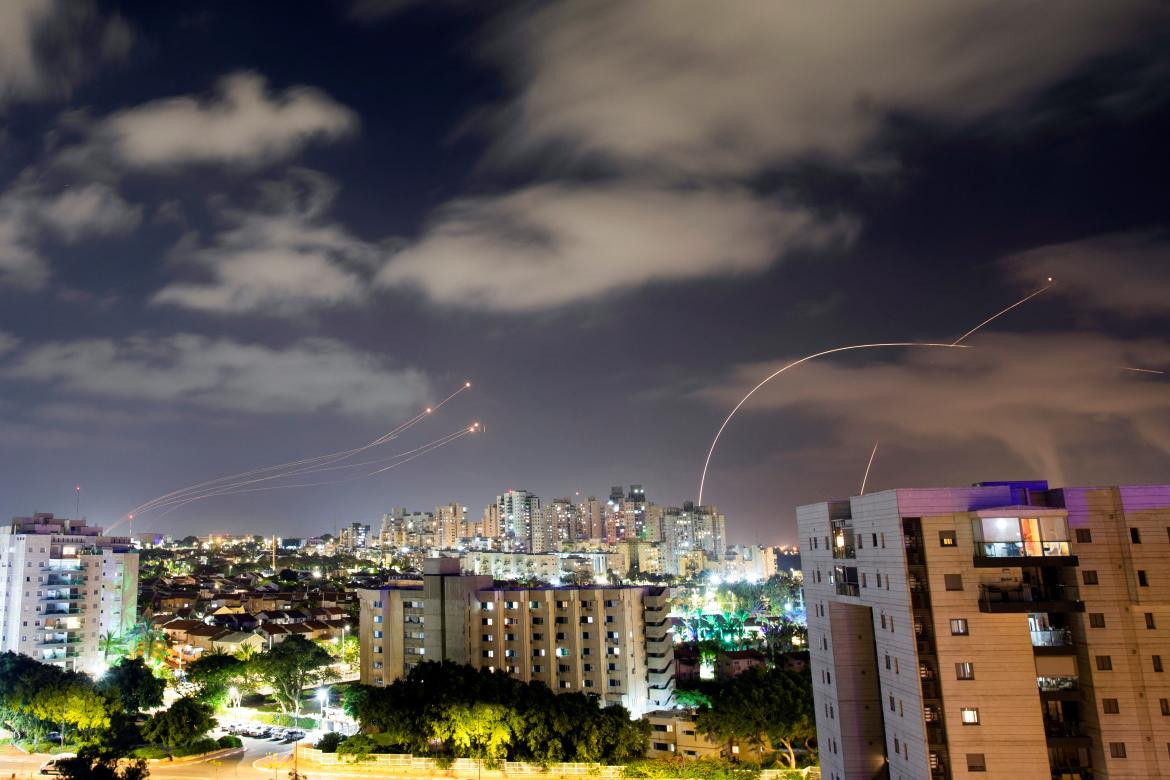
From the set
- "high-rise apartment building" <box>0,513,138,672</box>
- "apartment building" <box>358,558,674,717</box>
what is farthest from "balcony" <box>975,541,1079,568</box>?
"high-rise apartment building" <box>0,513,138,672</box>

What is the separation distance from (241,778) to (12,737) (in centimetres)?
1349

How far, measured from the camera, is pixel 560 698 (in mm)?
29078

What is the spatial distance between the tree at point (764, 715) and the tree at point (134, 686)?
24511mm

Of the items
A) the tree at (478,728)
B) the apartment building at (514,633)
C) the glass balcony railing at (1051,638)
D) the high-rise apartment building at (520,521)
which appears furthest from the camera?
the high-rise apartment building at (520,521)

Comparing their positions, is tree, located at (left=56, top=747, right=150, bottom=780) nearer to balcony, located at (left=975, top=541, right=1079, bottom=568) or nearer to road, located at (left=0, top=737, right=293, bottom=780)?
road, located at (left=0, top=737, right=293, bottom=780)

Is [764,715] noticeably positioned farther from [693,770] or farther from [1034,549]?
[1034,549]

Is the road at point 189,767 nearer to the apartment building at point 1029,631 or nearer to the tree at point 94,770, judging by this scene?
the tree at point 94,770

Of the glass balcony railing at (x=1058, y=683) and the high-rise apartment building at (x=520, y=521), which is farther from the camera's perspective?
the high-rise apartment building at (x=520, y=521)

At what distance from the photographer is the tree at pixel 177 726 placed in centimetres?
3045

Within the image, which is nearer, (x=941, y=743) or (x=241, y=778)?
(x=941, y=743)

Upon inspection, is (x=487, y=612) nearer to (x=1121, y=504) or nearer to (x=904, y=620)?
(x=904, y=620)

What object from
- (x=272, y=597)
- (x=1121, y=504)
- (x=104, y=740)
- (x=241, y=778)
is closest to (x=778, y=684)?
(x=1121, y=504)

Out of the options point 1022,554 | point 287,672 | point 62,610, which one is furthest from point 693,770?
point 62,610

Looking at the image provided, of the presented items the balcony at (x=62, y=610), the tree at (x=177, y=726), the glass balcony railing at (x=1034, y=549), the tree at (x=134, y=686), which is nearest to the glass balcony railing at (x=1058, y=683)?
the glass balcony railing at (x=1034, y=549)
